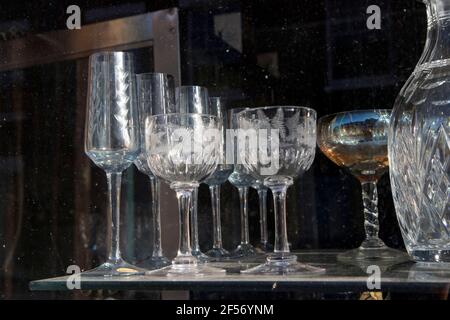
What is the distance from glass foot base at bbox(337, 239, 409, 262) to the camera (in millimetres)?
687

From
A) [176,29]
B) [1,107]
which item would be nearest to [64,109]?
[1,107]

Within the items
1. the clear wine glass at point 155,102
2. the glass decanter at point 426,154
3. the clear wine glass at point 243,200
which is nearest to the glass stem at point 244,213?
the clear wine glass at point 243,200

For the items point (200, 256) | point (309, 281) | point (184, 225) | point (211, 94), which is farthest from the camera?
point (211, 94)

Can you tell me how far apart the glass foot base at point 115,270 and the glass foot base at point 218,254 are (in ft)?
0.42

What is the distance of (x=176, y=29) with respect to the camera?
0.91 meters

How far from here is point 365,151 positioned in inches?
28.4

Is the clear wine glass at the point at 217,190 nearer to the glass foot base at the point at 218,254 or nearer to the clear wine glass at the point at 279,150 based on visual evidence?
the glass foot base at the point at 218,254

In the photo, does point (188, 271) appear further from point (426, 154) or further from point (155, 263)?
point (426, 154)

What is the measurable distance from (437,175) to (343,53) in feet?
0.98

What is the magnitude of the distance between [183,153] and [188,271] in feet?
0.35

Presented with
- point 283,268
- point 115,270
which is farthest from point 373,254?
point 115,270

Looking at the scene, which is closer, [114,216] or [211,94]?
[114,216]

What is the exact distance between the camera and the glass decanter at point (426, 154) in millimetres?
599

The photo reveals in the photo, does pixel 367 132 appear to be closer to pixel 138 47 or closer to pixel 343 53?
pixel 343 53
